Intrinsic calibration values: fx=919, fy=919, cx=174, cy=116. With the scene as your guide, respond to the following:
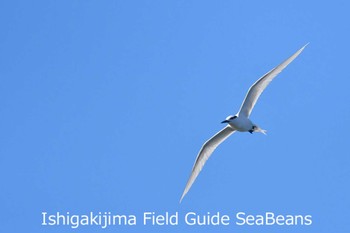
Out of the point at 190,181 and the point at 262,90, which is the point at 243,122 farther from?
the point at 190,181

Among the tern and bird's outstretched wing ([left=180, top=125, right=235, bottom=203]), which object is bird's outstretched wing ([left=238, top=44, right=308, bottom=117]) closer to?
the tern

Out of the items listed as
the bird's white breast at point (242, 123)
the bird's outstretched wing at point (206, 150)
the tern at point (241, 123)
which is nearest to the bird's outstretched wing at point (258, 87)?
the tern at point (241, 123)

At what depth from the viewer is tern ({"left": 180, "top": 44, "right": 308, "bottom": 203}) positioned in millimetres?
37031

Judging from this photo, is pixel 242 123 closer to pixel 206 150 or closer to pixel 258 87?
pixel 258 87

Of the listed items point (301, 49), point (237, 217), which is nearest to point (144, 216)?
point (237, 217)

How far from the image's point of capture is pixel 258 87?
37.6 m

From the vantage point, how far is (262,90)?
3766 centimetres

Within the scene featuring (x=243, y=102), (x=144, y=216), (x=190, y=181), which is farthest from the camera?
(x=190, y=181)

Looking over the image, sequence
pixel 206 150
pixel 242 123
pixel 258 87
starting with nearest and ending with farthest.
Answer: pixel 258 87, pixel 242 123, pixel 206 150

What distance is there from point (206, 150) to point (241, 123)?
2800 mm

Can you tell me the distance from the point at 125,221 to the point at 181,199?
4.27m

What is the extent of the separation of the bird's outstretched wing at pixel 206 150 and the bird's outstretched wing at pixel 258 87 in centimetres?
137

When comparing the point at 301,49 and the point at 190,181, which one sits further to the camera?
the point at 190,181

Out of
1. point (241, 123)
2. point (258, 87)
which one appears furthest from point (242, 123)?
point (258, 87)
